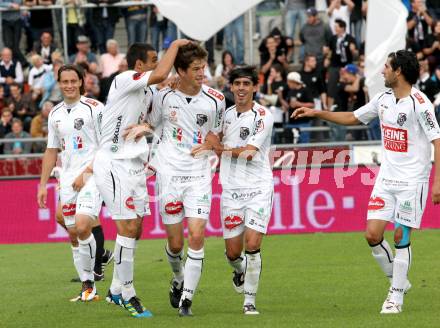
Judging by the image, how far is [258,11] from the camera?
2525 cm

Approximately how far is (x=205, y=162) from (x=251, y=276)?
47.3 inches

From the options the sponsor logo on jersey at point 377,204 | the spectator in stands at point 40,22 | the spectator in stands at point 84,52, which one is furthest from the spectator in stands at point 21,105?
the sponsor logo on jersey at point 377,204

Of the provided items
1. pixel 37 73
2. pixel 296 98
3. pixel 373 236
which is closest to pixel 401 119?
pixel 373 236

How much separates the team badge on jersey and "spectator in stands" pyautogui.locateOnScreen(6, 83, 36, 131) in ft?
35.7

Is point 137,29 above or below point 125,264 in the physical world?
above

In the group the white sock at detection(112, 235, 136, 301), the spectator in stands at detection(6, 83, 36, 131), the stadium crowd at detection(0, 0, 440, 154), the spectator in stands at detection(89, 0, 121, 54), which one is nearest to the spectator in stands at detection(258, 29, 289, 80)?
the stadium crowd at detection(0, 0, 440, 154)

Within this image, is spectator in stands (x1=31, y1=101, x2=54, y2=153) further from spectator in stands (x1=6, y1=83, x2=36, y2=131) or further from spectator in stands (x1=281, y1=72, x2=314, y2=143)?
spectator in stands (x1=281, y1=72, x2=314, y2=143)

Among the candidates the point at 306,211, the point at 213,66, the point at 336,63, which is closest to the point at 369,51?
the point at 306,211

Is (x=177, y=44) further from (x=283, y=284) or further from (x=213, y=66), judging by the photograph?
(x=213, y=66)

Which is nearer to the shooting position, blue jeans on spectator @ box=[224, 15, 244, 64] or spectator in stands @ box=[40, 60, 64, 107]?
spectator in stands @ box=[40, 60, 64, 107]

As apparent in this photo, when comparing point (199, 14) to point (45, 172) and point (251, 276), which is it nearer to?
point (45, 172)

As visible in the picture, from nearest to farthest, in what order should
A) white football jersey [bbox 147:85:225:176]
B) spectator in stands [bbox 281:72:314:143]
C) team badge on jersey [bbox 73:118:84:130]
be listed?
1. white football jersey [bbox 147:85:225:176]
2. team badge on jersey [bbox 73:118:84:130]
3. spectator in stands [bbox 281:72:314:143]

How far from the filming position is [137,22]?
2448 centimetres

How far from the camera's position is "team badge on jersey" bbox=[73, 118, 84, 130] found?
12305mm
